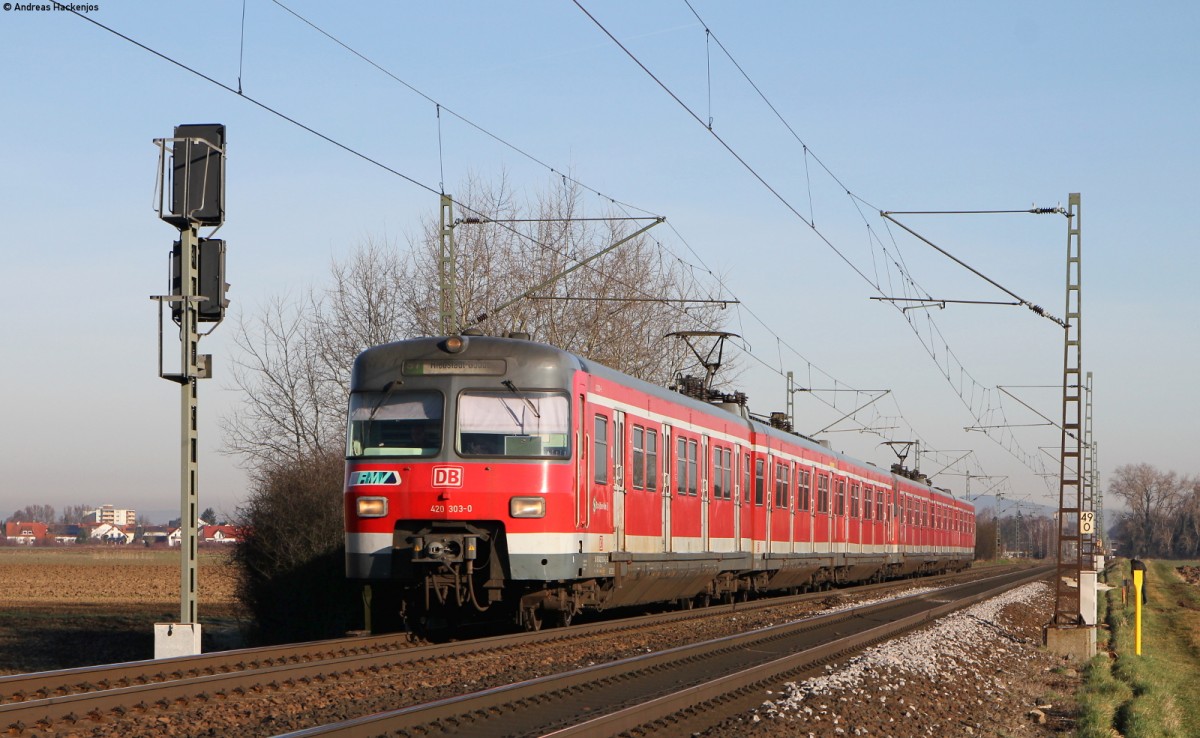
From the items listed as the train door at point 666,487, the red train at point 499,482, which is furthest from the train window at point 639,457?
the train door at point 666,487

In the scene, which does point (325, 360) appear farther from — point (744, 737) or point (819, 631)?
point (744, 737)

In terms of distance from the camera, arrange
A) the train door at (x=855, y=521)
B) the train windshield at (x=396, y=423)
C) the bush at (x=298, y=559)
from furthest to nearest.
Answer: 1. the train door at (x=855, y=521)
2. the bush at (x=298, y=559)
3. the train windshield at (x=396, y=423)

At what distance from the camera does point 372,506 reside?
14516 mm

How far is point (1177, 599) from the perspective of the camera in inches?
1736

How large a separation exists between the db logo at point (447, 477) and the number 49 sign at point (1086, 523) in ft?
33.5

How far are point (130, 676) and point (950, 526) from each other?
4609cm

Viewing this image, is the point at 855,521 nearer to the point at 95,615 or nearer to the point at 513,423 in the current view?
the point at 95,615

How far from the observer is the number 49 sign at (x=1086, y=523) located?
20.4 metres

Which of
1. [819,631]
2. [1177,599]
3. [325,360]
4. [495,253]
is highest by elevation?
[495,253]

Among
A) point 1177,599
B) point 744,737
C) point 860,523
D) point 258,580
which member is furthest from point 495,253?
point 744,737

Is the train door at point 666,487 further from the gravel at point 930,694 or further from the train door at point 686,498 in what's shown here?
Result: the gravel at point 930,694

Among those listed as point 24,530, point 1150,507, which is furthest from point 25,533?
point 1150,507

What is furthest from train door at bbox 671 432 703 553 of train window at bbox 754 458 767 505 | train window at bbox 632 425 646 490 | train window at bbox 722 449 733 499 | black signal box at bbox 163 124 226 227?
Result: black signal box at bbox 163 124 226 227

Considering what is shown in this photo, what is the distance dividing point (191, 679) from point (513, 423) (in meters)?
5.25
